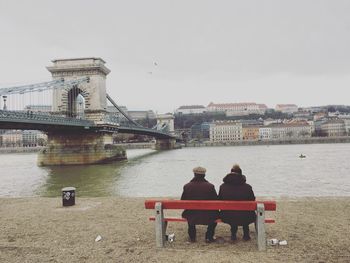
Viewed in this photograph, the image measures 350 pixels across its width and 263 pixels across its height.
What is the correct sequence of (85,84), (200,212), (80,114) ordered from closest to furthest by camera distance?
(200,212) → (85,84) → (80,114)

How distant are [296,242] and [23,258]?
12.4 ft

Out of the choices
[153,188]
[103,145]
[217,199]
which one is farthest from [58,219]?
[103,145]

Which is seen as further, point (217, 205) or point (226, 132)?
point (226, 132)

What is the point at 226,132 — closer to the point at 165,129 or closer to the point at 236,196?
the point at 165,129

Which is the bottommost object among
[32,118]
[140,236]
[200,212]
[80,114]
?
[140,236]

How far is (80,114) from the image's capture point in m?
52.2

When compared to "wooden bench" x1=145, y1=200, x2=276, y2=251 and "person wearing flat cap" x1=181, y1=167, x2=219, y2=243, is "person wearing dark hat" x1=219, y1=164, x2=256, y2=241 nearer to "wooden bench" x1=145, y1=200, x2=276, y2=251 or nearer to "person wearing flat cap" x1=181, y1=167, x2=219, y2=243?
"person wearing flat cap" x1=181, y1=167, x2=219, y2=243

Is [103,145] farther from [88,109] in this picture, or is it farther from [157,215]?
[157,215]

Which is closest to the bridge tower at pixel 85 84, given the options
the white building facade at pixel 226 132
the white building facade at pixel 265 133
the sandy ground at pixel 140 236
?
the sandy ground at pixel 140 236

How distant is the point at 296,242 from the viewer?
19.2ft

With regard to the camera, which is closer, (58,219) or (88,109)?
(58,219)

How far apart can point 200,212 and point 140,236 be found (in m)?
1.12

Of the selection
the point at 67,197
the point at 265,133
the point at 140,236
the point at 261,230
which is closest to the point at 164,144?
the point at 265,133

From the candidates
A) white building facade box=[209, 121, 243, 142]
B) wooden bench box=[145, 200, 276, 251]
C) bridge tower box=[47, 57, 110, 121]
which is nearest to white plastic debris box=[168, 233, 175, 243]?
wooden bench box=[145, 200, 276, 251]
